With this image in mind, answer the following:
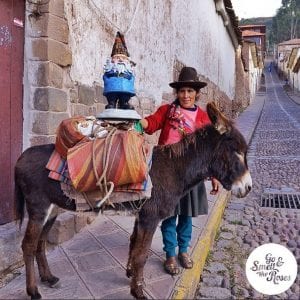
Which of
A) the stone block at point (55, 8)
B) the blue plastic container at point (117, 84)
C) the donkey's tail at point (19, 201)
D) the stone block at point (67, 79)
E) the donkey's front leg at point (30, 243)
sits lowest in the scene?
the donkey's front leg at point (30, 243)

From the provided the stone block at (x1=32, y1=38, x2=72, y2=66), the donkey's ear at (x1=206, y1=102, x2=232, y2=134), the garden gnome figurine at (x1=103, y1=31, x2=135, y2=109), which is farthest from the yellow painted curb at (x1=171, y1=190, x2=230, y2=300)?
the stone block at (x1=32, y1=38, x2=72, y2=66)

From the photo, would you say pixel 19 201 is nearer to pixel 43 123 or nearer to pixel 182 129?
pixel 43 123

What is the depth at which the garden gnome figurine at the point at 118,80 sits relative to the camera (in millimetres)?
3002

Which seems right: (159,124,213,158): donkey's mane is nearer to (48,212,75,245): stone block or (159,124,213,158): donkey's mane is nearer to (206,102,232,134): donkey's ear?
(206,102,232,134): donkey's ear

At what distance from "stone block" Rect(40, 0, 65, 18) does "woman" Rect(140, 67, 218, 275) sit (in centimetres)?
132

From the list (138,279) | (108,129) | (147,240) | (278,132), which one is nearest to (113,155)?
(108,129)

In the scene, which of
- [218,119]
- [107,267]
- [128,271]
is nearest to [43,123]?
[107,267]

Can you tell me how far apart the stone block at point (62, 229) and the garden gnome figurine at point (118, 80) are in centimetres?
151

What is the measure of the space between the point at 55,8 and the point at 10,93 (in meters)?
0.89

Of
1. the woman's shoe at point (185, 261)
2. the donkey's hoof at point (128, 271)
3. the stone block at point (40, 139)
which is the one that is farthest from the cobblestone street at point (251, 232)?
the stone block at point (40, 139)

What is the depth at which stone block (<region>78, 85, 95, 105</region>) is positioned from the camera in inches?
174

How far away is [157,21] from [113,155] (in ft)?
17.7

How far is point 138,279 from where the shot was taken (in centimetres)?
291

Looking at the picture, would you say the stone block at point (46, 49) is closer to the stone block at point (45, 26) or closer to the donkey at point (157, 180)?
the stone block at point (45, 26)
